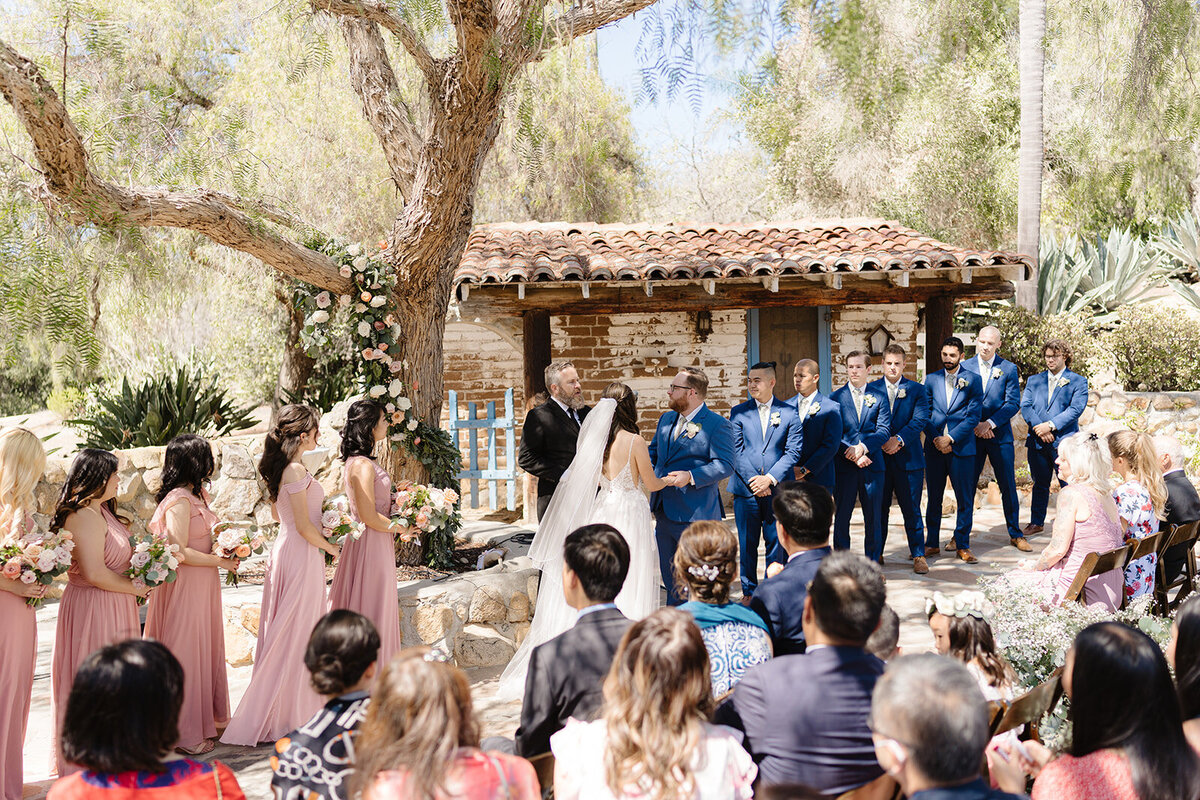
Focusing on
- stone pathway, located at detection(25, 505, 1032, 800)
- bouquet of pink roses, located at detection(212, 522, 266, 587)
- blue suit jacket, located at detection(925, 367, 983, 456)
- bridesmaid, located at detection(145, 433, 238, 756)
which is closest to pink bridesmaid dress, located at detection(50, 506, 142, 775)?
bridesmaid, located at detection(145, 433, 238, 756)

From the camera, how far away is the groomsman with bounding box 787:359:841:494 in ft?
22.6

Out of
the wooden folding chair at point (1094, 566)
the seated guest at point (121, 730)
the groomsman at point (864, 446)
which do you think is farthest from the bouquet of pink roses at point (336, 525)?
the groomsman at point (864, 446)

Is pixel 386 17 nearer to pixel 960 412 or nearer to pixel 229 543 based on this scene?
pixel 229 543

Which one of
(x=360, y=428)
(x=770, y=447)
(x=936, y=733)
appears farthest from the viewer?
(x=770, y=447)

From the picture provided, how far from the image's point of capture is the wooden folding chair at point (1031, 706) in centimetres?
296

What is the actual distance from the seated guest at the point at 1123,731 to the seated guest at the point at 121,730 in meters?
2.18

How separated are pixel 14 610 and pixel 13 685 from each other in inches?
12.8

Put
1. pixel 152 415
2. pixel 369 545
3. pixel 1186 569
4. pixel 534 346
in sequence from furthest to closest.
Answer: pixel 534 346
pixel 152 415
pixel 1186 569
pixel 369 545

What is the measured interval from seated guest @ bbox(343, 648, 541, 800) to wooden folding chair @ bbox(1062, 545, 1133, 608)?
3234 millimetres

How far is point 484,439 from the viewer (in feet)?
38.6

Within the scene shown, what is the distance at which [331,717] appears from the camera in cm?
253

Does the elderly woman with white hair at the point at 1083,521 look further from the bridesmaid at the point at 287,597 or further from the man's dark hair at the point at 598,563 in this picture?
the bridesmaid at the point at 287,597

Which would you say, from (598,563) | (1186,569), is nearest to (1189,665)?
(598,563)

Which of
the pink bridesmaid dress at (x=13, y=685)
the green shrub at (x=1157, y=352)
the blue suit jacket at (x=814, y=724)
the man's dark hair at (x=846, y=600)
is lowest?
the pink bridesmaid dress at (x=13, y=685)
